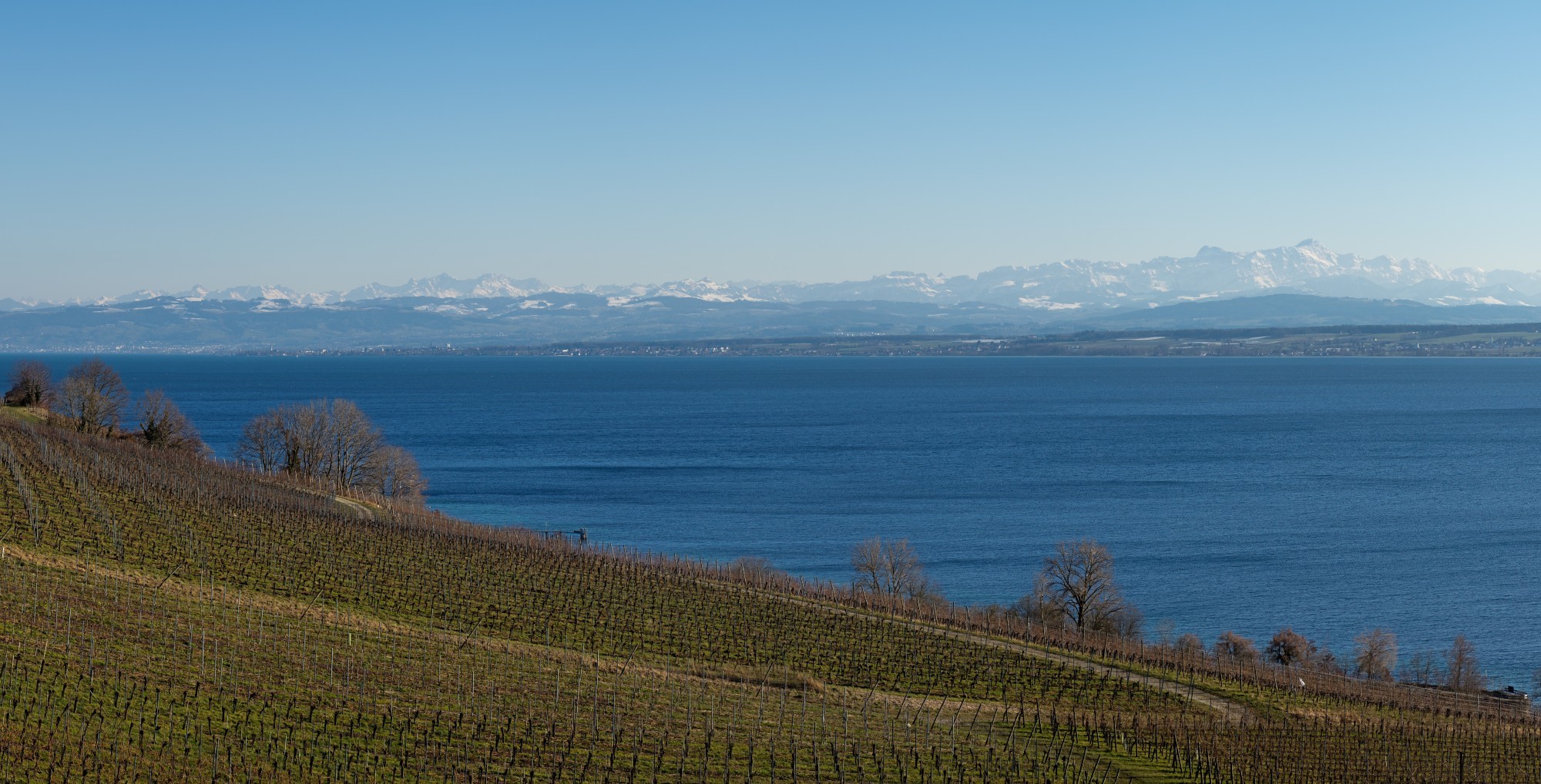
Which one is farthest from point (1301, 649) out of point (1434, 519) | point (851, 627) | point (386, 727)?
point (1434, 519)

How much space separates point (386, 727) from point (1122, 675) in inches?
1083

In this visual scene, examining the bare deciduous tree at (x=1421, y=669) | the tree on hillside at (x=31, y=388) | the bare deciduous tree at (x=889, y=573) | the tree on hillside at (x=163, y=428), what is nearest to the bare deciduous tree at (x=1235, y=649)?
the bare deciduous tree at (x=1421, y=669)

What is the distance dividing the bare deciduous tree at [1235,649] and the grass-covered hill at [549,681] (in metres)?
3.85

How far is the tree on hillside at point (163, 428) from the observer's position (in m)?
93.8

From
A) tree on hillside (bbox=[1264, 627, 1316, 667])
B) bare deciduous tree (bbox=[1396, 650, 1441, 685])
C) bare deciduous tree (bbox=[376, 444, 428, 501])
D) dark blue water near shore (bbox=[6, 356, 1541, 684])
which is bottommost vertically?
bare deciduous tree (bbox=[1396, 650, 1441, 685])

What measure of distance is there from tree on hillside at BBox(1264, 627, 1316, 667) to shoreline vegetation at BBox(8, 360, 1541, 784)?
20 centimetres

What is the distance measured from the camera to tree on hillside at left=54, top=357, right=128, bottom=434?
3787 inches

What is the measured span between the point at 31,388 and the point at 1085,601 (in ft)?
285

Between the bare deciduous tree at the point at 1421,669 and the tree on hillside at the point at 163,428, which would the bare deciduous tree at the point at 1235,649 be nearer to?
the bare deciduous tree at the point at 1421,669

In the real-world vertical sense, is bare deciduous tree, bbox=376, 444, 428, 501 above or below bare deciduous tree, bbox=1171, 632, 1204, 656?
above

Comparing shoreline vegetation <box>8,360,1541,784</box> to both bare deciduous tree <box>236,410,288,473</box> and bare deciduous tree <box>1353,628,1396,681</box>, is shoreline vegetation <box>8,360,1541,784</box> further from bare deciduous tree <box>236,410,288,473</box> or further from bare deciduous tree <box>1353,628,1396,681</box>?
bare deciduous tree <box>236,410,288,473</box>

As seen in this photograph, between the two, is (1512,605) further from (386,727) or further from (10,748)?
(10,748)

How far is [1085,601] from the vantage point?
207ft

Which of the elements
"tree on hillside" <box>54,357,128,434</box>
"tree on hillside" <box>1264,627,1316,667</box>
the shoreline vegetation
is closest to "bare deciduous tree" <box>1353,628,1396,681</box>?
the shoreline vegetation
